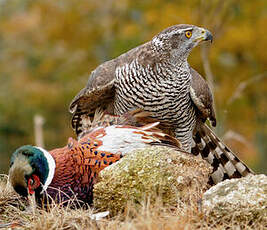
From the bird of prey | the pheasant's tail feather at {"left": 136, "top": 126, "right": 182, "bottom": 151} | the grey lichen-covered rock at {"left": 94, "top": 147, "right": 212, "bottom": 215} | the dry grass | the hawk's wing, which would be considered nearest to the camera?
the dry grass

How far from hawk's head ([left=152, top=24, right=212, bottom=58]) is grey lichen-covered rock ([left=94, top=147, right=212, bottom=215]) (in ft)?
5.35

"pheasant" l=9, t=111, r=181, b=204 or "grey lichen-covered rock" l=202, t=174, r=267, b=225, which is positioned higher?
"pheasant" l=9, t=111, r=181, b=204

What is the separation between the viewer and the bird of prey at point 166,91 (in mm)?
5246

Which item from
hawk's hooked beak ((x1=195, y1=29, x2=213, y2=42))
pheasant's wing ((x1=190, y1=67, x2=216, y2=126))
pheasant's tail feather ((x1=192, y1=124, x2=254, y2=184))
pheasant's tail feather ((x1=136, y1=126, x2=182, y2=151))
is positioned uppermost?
hawk's hooked beak ((x1=195, y1=29, x2=213, y2=42))

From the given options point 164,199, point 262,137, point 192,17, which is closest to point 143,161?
point 164,199

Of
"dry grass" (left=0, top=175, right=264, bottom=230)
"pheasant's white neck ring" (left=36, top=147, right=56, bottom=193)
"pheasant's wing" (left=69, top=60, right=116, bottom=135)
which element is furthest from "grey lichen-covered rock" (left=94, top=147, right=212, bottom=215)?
"pheasant's wing" (left=69, top=60, right=116, bottom=135)

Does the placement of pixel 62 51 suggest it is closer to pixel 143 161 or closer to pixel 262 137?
pixel 262 137

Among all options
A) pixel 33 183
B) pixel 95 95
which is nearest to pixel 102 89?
pixel 95 95

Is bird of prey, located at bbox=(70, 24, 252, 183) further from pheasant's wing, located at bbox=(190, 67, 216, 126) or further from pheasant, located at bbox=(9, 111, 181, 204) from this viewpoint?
pheasant, located at bbox=(9, 111, 181, 204)

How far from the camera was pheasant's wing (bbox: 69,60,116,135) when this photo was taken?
5.52m

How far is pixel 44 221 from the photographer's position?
3389 mm

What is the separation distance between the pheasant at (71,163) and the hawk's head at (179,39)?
1098 mm

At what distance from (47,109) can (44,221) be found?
17506 millimetres

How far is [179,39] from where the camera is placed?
529 cm
